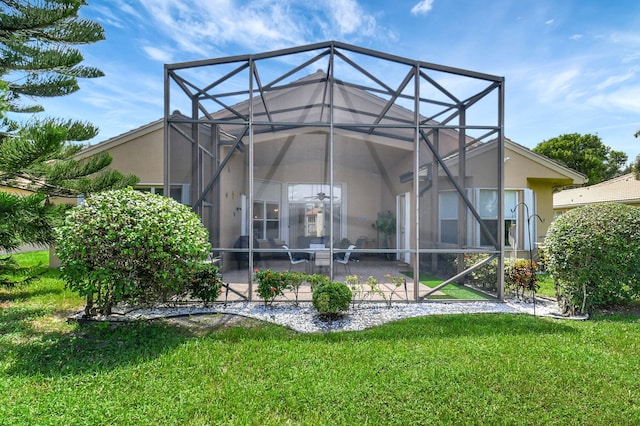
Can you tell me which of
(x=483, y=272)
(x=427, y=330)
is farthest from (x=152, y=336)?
(x=483, y=272)

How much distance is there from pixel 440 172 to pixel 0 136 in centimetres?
886

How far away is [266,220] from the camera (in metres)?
6.09

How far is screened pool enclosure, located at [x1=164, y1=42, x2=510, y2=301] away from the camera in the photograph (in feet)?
19.5

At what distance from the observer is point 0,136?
6695 millimetres

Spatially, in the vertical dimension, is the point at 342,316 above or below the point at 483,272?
below

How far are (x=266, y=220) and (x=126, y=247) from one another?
257 cm

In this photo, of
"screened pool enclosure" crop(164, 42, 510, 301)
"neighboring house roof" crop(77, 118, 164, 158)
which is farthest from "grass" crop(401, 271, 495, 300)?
"neighboring house roof" crop(77, 118, 164, 158)

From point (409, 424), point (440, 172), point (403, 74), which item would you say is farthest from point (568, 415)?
point (403, 74)

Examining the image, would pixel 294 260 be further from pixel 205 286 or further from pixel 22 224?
pixel 22 224

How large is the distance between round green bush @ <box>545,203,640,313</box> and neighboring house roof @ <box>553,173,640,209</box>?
40.6 ft

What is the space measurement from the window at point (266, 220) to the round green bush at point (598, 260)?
4762mm

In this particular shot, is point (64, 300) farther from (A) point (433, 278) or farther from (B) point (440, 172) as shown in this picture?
(B) point (440, 172)

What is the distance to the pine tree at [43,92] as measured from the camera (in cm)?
556

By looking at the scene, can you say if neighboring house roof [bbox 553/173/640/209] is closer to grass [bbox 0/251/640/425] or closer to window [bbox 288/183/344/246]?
grass [bbox 0/251/640/425]
